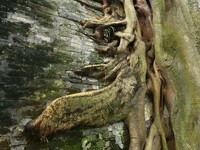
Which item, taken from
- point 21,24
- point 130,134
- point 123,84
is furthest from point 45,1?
point 130,134

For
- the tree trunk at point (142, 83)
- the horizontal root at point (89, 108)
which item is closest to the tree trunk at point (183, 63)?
the tree trunk at point (142, 83)

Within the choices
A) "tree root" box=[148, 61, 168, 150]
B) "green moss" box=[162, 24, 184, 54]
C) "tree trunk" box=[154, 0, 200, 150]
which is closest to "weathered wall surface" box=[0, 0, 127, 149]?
"tree root" box=[148, 61, 168, 150]

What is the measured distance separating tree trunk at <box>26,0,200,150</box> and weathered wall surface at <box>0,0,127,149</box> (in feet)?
0.41

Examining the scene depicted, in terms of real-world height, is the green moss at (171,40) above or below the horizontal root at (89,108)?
above

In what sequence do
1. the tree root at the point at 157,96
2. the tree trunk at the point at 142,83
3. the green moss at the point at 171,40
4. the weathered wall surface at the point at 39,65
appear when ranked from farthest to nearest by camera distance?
the tree root at the point at 157,96 < the green moss at the point at 171,40 < the tree trunk at the point at 142,83 < the weathered wall surface at the point at 39,65

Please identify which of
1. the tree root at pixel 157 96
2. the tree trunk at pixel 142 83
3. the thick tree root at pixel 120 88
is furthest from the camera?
the tree root at pixel 157 96

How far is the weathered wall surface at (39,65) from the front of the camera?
84.8 inches

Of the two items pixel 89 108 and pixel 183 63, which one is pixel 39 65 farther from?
→ pixel 183 63

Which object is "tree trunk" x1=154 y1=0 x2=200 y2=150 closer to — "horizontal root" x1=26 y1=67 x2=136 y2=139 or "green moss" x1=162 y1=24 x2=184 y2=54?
"green moss" x1=162 y1=24 x2=184 y2=54

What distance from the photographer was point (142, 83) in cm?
335

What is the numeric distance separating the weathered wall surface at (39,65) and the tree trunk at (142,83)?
0.12 meters

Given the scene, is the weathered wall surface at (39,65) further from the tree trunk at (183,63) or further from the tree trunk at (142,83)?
the tree trunk at (183,63)

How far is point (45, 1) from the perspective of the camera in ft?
10.4

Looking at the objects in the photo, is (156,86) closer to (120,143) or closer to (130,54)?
(130,54)
